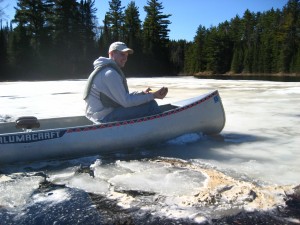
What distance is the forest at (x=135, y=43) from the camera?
35.7m

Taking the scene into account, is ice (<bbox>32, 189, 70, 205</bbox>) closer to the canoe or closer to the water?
the water

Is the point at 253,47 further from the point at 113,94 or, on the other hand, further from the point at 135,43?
the point at 113,94

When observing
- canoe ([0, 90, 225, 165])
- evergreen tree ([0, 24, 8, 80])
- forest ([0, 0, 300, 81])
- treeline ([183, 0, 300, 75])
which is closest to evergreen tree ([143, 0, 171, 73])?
forest ([0, 0, 300, 81])

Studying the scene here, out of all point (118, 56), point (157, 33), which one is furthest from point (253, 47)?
point (118, 56)

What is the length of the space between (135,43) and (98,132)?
4398 cm

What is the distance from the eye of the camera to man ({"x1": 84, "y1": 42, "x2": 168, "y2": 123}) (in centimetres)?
455

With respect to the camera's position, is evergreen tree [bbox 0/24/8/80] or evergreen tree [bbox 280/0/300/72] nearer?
evergreen tree [bbox 0/24/8/80]

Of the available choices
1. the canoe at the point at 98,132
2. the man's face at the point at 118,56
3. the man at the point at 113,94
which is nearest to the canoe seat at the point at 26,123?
the canoe at the point at 98,132

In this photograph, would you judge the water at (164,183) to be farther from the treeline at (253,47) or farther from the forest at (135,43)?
the treeline at (253,47)

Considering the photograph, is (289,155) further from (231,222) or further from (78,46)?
(78,46)

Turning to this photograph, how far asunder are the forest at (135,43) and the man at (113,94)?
30337mm

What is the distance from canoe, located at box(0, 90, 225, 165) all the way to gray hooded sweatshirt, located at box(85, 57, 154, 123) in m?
0.26

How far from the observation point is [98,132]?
15.0ft

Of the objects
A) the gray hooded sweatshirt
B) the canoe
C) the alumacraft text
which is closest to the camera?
the alumacraft text
